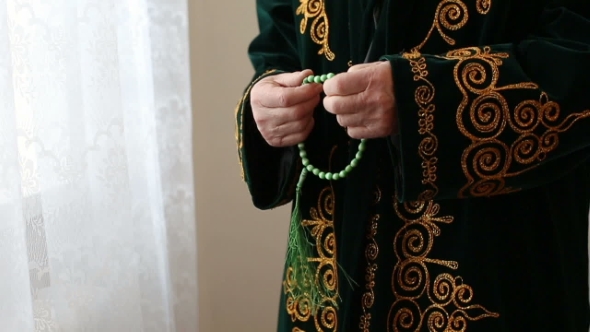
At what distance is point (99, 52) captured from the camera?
98cm

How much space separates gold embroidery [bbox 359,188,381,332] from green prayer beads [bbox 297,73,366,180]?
54 millimetres

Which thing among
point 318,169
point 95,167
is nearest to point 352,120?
point 318,169

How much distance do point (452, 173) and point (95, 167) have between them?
0.59m

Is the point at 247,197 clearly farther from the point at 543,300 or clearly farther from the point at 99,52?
the point at 543,300

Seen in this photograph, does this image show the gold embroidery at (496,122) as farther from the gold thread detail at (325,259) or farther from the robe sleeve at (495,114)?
the gold thread detail at (325,259)

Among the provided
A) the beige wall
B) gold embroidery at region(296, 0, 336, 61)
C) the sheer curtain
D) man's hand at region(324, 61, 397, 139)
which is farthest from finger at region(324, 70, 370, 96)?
the beige wall

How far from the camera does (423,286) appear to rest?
2.38ft

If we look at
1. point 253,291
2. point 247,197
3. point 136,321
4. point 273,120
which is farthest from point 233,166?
point 273,120

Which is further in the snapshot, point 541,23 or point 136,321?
point 136,321

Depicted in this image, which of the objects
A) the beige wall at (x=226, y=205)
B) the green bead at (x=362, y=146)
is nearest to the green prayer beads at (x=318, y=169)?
the green bead at (x=362, y=146)

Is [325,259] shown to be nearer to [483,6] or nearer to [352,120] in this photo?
[352,120]

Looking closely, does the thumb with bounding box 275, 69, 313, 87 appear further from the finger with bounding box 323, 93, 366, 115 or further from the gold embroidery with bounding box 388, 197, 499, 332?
the gold embroidery with bounding box 388, 197, 499, 332

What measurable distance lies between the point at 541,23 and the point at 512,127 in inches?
5.5

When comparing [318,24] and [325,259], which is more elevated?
[318,24]
